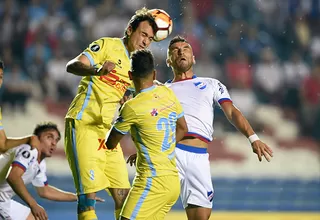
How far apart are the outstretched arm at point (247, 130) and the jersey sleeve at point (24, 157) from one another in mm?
1905

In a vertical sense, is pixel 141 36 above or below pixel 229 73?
above

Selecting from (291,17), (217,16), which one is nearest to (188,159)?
(217,16)

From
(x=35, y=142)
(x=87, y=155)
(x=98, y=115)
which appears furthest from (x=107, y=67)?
(x=35, y=142)

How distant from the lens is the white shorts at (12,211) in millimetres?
7363

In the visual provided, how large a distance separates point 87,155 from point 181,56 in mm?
1351

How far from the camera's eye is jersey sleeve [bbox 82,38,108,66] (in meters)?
6.36

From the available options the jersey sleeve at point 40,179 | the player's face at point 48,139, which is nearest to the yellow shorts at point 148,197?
the player's face at point 48,139

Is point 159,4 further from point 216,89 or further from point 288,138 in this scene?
point 216,89

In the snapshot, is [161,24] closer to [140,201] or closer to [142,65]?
[142,65]

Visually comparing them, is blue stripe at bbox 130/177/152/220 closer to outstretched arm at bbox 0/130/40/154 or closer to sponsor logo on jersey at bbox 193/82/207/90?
sponsor logo on jersey at bbox 193/82/207/90

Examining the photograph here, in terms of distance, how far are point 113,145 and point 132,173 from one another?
8136mm

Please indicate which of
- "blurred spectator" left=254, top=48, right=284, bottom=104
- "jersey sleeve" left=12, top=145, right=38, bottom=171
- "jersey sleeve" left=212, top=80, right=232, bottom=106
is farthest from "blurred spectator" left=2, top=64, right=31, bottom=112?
"jersey sleeve" left=212, top=80, right=232, bottom=106

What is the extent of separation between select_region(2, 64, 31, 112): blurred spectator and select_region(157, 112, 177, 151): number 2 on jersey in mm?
8657

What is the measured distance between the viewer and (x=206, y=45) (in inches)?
613
